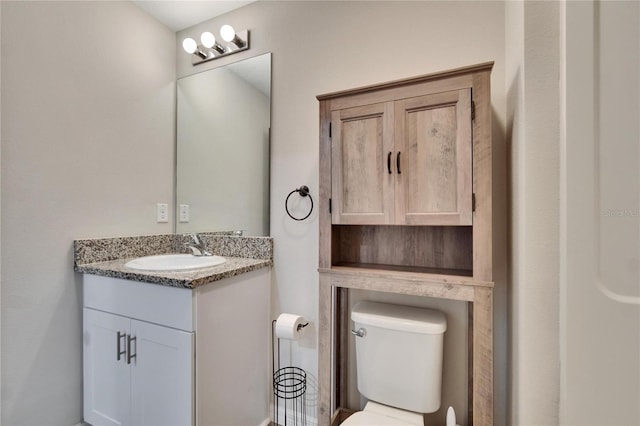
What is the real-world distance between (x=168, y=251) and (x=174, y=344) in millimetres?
901

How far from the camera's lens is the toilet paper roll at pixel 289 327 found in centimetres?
144

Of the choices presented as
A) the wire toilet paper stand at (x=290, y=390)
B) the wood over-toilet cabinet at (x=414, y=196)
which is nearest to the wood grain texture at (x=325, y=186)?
the wood over-toilet cabinet at (x=414, y=196)

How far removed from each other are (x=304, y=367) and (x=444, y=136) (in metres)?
1.36

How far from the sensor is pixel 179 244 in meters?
1.97

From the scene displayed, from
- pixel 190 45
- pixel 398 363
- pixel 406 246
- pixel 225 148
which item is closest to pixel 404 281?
pixel 406 246

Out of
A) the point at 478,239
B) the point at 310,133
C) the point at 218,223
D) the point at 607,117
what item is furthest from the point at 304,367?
the point at 607,117

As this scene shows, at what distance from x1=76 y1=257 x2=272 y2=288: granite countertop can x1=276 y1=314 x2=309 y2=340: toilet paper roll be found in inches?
12.1

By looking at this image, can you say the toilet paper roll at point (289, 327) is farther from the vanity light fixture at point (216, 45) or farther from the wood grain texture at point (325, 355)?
the vanity light fixture at point (216, 45)

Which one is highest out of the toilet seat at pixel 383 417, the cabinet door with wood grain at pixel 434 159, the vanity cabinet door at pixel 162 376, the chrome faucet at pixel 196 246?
the cabinet door with wood grain at pixel 434 159

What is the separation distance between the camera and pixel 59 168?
4.71 ft

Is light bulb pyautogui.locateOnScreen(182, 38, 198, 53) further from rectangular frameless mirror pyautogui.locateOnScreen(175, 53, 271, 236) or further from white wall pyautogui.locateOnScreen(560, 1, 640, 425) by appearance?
white wall pyautogui.locateOnScreen(560, 1, 640, 425)

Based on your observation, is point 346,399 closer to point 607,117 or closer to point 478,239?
point 478,239

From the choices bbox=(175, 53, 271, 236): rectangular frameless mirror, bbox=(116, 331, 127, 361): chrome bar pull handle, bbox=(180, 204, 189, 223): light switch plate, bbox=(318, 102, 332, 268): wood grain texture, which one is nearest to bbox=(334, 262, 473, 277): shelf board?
bbox=(318, 102, 332, 268): wood grain texture

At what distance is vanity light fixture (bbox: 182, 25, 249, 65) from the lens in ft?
5.71
